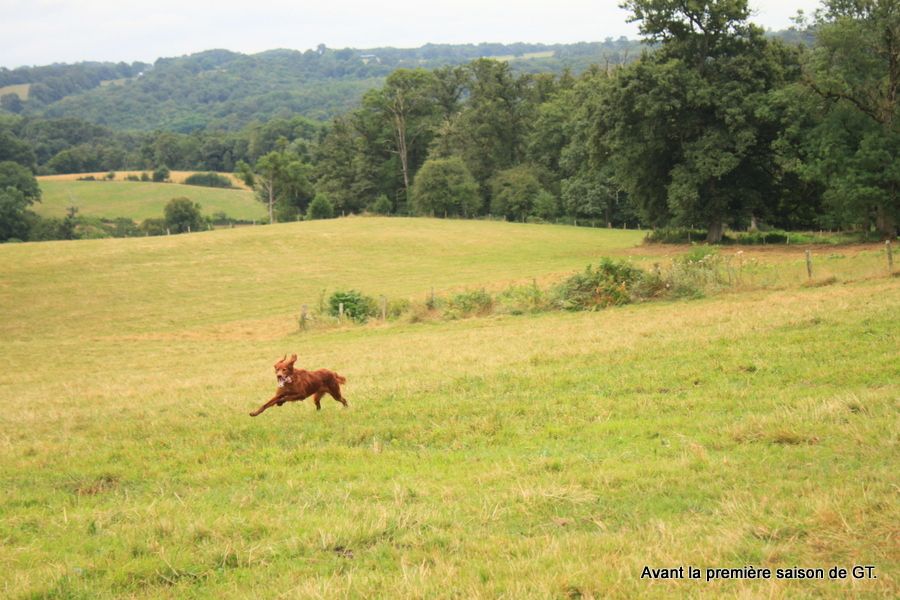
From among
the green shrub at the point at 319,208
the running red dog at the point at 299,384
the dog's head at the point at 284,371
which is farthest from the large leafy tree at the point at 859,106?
the green shrub at the point at 319,208

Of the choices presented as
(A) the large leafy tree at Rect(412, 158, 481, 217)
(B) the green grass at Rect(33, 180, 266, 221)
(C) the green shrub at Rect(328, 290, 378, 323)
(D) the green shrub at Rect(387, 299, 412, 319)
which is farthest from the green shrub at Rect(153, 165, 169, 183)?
(D) the green shrub at Rect(387, 299, 412, 319)

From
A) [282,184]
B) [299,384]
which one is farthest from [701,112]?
[282,184]

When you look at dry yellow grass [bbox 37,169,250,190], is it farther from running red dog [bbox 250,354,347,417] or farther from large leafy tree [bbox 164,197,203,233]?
running red dog [bbox 250,354,347,417]

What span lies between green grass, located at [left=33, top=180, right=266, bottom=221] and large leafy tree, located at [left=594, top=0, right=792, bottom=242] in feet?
256

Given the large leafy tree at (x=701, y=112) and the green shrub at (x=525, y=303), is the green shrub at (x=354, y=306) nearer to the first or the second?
the green shrub at (x=525, y=303)

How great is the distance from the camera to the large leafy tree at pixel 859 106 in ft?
141

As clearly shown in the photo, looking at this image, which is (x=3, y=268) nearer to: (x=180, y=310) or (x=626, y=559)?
(x=180, y=310)

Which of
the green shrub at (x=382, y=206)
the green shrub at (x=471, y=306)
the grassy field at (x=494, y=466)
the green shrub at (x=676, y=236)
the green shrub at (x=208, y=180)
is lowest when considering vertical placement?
the green shrub at (x=471, y=306)

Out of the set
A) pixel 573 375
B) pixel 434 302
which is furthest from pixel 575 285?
pixel 573 375

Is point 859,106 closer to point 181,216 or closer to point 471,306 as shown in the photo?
point 471,306

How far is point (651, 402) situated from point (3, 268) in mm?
58289

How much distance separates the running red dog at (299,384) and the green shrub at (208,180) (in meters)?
146

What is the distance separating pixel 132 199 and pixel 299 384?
12463cm

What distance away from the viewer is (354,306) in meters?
36.1
